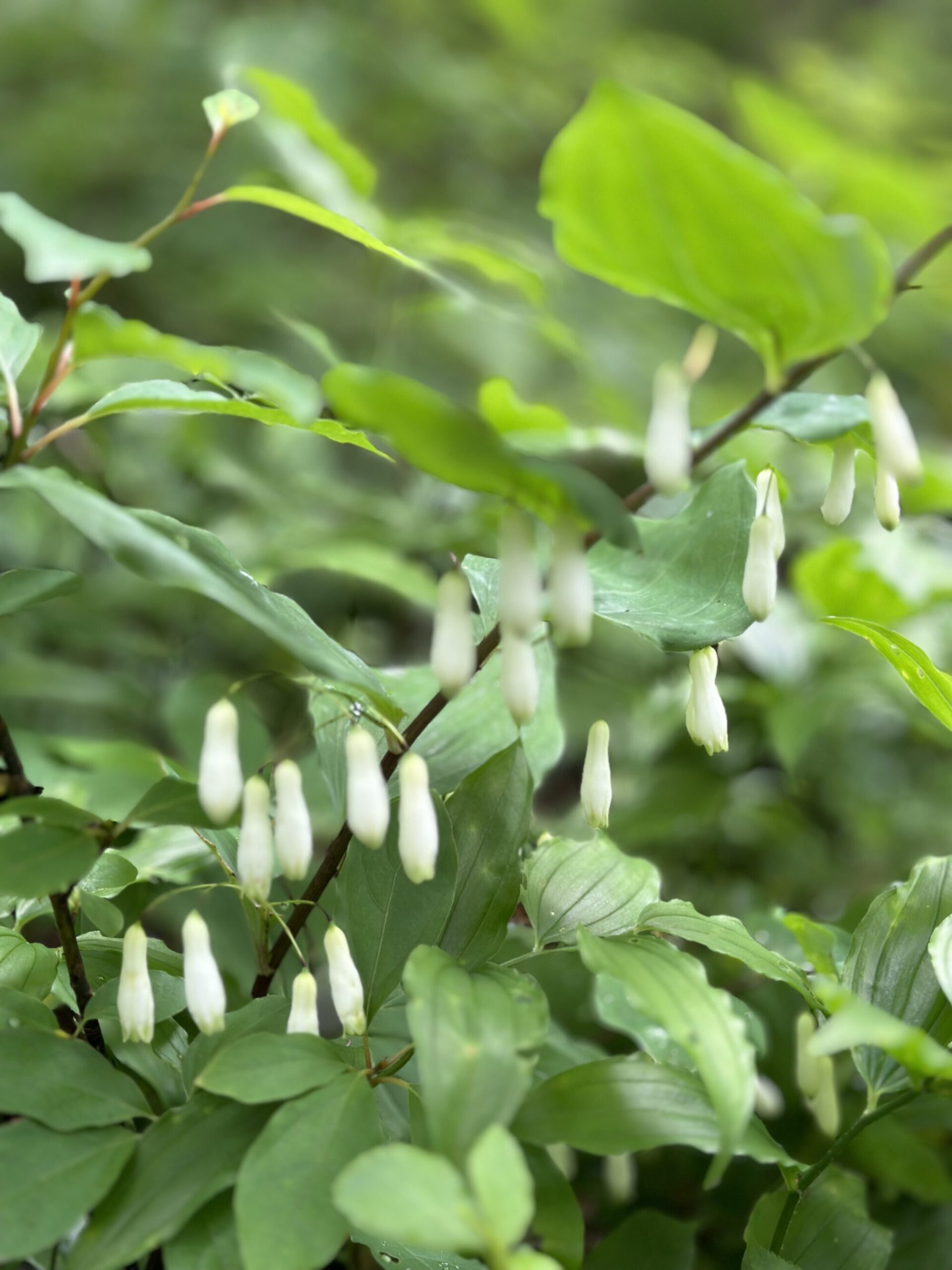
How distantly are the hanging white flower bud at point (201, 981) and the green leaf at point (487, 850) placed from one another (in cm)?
16

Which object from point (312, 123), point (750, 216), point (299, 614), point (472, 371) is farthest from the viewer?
point (472, 371)

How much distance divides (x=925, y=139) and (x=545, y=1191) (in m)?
4.26

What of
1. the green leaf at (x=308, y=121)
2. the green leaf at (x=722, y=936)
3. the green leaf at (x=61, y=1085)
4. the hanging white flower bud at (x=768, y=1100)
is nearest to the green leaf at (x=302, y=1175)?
the green leaf at (x=61, y=1085)

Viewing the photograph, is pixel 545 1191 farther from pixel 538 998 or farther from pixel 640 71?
pixel 640 71

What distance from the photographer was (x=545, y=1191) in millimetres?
624

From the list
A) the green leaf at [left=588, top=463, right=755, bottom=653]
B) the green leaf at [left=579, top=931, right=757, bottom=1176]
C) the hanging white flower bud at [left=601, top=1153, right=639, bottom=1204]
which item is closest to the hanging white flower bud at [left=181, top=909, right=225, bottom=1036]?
the green leaf at [left=579, top=931, right=757, bottom=1176]

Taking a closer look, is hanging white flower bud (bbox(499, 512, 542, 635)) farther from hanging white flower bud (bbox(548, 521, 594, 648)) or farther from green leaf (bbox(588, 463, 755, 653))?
green leaf (bbox(588, 463, 755, 653))

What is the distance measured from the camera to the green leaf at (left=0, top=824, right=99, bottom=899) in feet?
1.87

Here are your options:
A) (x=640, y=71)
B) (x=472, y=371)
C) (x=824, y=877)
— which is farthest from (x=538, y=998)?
(x=640, y=71)

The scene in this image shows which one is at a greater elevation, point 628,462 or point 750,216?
point 750,216

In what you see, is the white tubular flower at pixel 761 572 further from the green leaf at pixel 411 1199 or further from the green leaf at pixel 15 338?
the green leaf at pixel 15 338

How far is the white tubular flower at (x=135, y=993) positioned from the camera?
64 cm

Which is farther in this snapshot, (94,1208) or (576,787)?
(576,787)

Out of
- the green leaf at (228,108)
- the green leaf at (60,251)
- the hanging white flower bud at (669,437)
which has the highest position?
the green leaf at (228,108)
